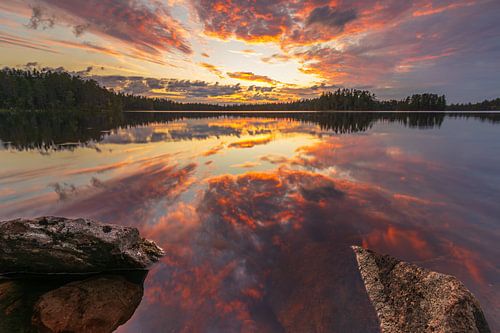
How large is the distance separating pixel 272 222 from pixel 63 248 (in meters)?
7.25

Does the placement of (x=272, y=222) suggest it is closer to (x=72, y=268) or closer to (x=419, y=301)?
(x=419, y=301)

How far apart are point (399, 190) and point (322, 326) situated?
461 inches

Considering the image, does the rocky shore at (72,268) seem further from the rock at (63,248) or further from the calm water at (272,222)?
the calm water at (272,222)

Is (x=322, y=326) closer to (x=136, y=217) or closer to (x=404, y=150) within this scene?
(x=136, y=217)

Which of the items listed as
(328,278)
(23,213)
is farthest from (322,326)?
(23,213)

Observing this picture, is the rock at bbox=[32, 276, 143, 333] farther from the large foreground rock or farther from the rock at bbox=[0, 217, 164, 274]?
the rock at bbox=[0, 217, 164, 274]

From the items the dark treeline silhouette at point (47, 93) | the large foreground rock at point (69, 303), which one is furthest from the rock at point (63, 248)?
the dark treeline silhouette at point (47, 93)

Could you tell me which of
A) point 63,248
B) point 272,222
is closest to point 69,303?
point 63,248

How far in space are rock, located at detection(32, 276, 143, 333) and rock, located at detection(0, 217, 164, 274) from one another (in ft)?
1.92

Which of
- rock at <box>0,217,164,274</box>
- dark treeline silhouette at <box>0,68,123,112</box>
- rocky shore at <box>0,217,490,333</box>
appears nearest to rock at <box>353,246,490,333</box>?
rocky shore at <box>0,217,490,333</box>

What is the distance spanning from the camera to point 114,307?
6.13m

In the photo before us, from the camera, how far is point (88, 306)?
5988mm

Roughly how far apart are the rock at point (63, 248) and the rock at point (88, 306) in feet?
1.92

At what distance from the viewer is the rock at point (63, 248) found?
716cm
